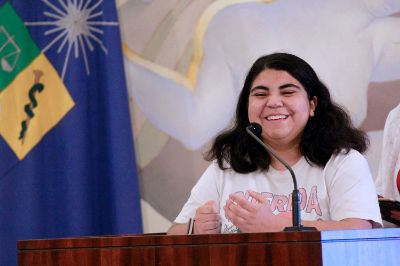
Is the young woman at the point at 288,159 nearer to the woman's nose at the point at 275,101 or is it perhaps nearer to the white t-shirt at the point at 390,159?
the woman's nose at the point at 275,101

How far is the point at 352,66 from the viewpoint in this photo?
3.66 metres

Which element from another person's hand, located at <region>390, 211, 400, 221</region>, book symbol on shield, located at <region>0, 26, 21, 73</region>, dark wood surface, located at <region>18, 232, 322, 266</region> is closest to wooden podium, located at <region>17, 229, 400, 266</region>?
dark wood surface, located at <region>18, 232, 322, 266</region>

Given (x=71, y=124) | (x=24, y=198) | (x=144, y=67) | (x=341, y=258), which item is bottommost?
(x=341, y=258)

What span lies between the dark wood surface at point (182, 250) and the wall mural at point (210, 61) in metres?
1.76

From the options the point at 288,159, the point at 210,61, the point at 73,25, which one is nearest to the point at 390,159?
the point at 288,159

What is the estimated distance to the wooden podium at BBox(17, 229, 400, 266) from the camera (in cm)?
191

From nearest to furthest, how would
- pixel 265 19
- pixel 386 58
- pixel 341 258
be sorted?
pixel 341 258 < pixel 386 58 < pixel 265 19

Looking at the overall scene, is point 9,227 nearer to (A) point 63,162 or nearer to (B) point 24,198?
(B) point 24,198

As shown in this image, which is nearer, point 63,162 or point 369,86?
point 369,86

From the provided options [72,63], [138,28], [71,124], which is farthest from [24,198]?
[138,28]

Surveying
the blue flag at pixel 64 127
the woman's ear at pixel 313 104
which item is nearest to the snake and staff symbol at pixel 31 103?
the blue flag at pixel 64 127

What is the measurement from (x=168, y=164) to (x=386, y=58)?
1.16m

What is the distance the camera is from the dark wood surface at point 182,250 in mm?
1911

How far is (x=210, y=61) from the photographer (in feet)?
12.9
